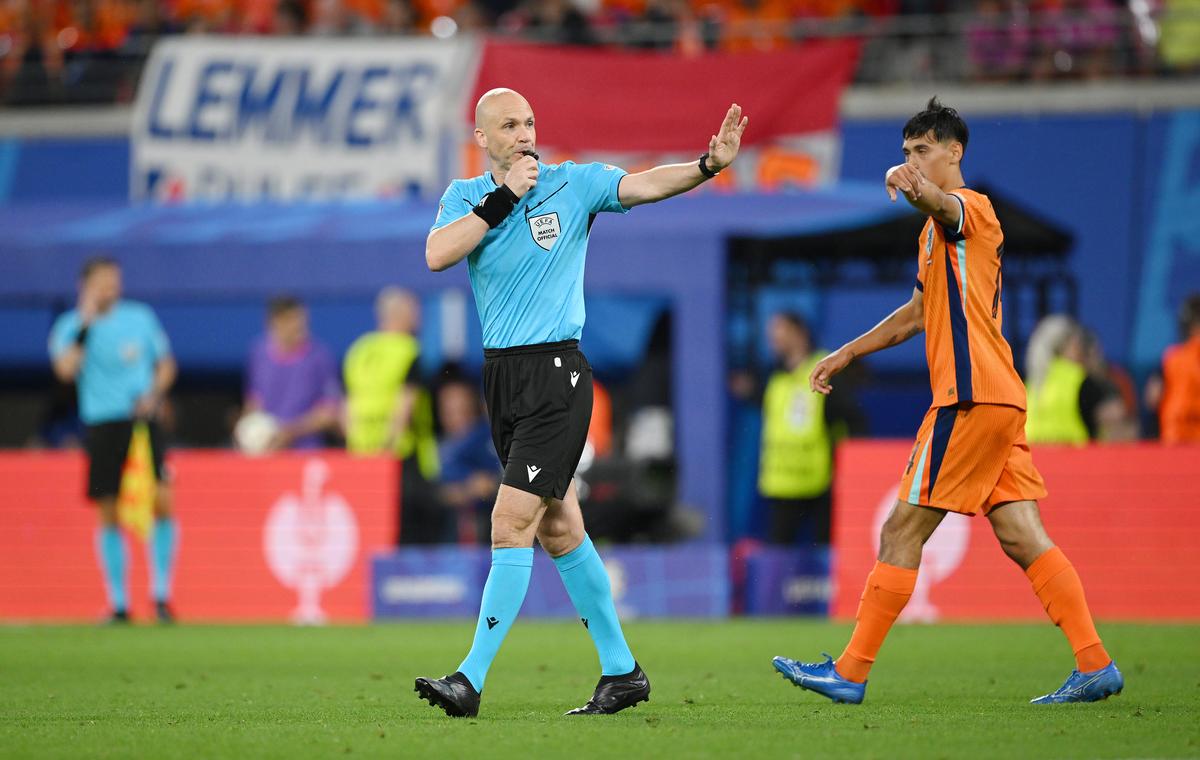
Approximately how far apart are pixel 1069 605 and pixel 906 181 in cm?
190

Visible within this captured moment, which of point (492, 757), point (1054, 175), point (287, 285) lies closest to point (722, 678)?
point (492, 757)

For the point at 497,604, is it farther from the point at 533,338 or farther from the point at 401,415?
the point at 401,415

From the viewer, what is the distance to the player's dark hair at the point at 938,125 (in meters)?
6.66

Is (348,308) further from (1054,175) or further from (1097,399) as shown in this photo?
(1097,399)

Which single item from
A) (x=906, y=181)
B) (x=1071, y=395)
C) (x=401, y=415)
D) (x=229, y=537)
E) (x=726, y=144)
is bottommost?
(x=229, y=537)

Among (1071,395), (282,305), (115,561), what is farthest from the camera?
(282,305)

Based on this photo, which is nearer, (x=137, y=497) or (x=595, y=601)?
(x=595, y=601)

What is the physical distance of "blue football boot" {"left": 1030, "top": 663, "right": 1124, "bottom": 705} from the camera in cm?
666

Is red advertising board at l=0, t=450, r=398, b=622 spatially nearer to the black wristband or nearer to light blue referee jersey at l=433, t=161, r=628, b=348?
light blue referee jersey at l=433, t=161, r=628, b=348

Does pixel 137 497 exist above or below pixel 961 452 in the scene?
below

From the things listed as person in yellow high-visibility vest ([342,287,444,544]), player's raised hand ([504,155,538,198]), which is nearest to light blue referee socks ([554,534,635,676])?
player's raised hand ([504,155,538,198])

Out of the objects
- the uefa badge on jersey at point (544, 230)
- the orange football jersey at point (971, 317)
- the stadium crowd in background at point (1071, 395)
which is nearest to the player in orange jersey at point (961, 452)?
the orange football jersey at point (971, 317)

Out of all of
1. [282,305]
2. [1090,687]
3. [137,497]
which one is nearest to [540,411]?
[1090,687]

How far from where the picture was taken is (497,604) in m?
6.36
